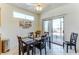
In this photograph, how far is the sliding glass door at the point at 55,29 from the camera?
1.75 m

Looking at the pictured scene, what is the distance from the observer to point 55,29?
1801 millimetres

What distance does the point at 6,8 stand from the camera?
5.30ft

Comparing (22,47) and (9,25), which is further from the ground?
(9,25)

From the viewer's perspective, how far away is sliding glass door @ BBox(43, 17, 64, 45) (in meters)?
1.75

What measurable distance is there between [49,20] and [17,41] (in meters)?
0.65

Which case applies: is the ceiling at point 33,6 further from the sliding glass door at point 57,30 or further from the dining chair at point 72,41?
the dining chair at point 72,41

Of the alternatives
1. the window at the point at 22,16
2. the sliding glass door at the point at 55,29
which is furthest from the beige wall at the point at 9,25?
the sliding glass door at the point at 55,29

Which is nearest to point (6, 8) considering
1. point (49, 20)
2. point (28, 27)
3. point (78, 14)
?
point (28, 27)

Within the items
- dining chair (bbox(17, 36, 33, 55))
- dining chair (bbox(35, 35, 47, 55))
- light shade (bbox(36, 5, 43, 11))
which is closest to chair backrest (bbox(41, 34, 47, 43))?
dining chair (bbox(35, 35, 47, 55))

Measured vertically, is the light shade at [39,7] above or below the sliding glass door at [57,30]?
above

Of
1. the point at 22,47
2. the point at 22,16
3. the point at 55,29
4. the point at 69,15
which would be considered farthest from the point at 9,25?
the point at 69,15

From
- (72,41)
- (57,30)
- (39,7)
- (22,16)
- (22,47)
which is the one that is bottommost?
(22,47)

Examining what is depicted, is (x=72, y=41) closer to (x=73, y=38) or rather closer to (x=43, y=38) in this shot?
(x=73, y=38)
